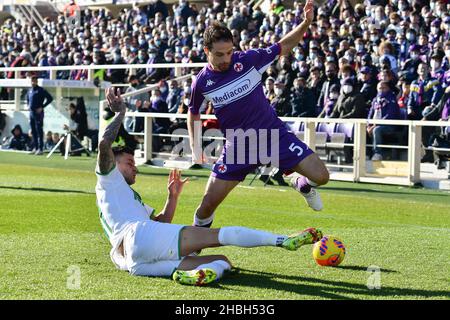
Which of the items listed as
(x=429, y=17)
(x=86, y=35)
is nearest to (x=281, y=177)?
(x=429, y=17)

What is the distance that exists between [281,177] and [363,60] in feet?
13.2

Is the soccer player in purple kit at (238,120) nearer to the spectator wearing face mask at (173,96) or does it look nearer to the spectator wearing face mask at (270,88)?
the spectator wearing face mask at (270,88)

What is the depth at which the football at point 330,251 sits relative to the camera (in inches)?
358

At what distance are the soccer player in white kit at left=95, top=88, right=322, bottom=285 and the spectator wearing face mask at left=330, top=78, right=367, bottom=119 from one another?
1306 cm

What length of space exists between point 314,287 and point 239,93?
2.35 meters

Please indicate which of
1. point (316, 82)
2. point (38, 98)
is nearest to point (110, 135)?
point (316, 82)

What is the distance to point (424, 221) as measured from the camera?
13477 mm

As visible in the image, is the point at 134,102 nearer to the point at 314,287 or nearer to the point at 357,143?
the point at 357,143

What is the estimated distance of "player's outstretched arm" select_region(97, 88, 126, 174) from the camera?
822 centimetres

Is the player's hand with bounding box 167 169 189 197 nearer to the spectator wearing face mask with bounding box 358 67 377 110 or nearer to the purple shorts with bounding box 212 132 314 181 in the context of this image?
the purple shorts with bounding box 212 132 314 181

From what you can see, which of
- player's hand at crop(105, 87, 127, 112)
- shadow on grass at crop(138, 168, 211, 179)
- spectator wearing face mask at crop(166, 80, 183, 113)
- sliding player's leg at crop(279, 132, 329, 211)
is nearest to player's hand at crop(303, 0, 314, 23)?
sliding player's leg at crop(279, 132, 329, 211)

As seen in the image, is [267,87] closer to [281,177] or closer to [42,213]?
[281,177]

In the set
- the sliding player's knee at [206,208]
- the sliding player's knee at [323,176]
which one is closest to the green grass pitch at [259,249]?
the sliding player's knee at [206,208]

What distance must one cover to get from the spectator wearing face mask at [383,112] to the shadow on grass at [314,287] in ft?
39.6
